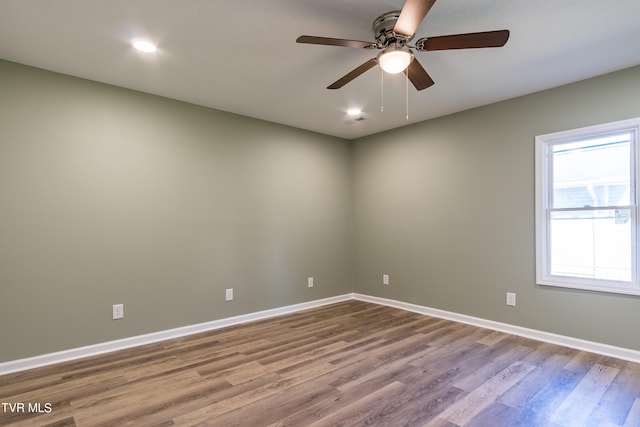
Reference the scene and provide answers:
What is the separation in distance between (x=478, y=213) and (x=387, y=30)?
2510mm

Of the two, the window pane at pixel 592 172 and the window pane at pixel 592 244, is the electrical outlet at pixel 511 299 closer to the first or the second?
the window pane at pixel 592 244

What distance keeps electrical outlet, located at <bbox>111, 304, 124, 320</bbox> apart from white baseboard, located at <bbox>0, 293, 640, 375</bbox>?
0.72 ft

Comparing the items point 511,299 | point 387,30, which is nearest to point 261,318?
point 511,299

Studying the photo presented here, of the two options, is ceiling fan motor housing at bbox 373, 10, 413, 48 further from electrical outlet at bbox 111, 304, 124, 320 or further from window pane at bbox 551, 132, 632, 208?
electrical outlet at bbox 111, 304, 124, 320

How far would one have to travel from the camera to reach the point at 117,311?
315cm

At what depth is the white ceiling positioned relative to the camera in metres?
2.09

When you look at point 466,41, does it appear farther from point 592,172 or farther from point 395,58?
point 592,172

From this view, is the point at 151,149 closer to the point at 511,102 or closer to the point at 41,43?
the point at 41,43

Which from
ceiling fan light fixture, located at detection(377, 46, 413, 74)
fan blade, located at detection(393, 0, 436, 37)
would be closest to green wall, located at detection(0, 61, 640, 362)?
ceiling fan light fixture, located at detection(377, 46, 413, 74)

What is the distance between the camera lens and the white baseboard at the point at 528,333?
114 inches

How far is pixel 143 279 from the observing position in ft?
10.9

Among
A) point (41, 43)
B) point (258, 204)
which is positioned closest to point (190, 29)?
point (41, 43)

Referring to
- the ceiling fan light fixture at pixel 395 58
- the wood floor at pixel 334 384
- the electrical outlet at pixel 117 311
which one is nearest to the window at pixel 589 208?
the wood floor at pixel 334 384

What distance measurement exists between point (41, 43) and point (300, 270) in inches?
135
